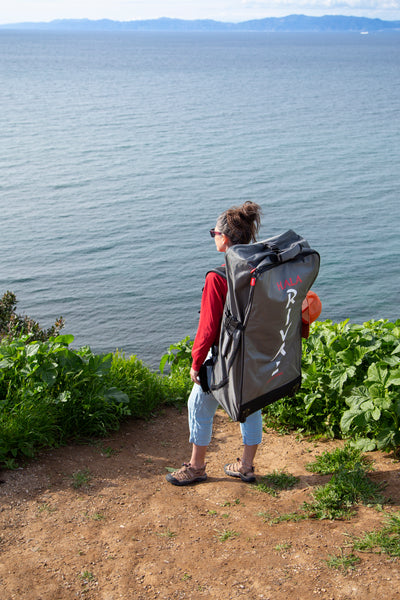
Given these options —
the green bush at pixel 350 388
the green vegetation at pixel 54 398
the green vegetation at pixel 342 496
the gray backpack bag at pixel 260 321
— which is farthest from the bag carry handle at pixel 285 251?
the green vegetation at pixel 54 398

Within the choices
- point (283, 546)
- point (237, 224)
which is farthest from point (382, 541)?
point (237, 224)

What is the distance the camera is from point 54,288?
14.8 meters

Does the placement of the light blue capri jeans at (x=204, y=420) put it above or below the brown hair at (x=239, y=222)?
below

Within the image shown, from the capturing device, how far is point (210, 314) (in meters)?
3.71

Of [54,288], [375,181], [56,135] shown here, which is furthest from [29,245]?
[56,135]

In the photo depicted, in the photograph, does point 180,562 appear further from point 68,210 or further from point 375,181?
point 375,181

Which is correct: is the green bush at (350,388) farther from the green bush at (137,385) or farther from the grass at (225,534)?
the grass at (225,534)

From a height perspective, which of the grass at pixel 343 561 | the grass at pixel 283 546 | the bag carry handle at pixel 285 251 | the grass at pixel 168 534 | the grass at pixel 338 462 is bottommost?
the grass at pixel 168 534

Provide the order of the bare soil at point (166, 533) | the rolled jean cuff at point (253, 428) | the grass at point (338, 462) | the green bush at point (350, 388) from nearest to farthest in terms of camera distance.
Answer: the bare soil at point (166, 533)
the rolled jean cuff at point (253, 428)
the grass at point (338, 462)
the green bush at point (350, 388)

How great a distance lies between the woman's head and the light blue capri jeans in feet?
3.35

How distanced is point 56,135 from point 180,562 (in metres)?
33.0

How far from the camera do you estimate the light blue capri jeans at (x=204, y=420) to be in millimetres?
4056

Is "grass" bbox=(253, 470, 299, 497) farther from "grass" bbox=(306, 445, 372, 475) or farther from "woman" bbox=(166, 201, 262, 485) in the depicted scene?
"grass" bbox=(306, 445, 372, 475)

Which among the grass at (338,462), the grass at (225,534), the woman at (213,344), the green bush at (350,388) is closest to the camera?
the grass at (225,534)
